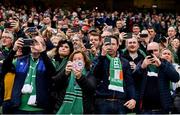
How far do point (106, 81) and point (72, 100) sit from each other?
0.56m

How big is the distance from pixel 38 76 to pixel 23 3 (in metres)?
28.2

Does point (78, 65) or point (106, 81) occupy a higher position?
point (78, 65)

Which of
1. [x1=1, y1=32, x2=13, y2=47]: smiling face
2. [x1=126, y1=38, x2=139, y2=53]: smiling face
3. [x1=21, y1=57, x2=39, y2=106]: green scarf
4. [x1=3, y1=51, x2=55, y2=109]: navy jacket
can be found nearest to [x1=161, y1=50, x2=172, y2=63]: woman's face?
[x1=126, y1=38, x2=139, y2=53]: smiling face

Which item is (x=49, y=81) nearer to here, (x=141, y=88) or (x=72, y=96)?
(x=72, y=96)

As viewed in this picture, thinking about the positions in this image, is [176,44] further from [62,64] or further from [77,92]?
[77,92]

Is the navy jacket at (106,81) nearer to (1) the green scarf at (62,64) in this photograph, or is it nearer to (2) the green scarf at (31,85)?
(1) the green scarf at (62,64)

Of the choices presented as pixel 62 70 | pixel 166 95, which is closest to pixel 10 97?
pixel 62 70

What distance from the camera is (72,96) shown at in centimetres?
609

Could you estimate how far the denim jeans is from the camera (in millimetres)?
6223

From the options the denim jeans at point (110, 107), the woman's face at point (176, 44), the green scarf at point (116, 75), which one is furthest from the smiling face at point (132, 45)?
the woman's face at point (176, 44)

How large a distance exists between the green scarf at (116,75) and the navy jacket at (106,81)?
0.17 ft

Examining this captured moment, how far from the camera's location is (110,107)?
6.23 metres

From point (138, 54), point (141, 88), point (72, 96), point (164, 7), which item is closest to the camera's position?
point (72, 96)

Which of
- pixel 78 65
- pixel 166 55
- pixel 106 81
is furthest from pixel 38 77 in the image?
pixel 166 55
